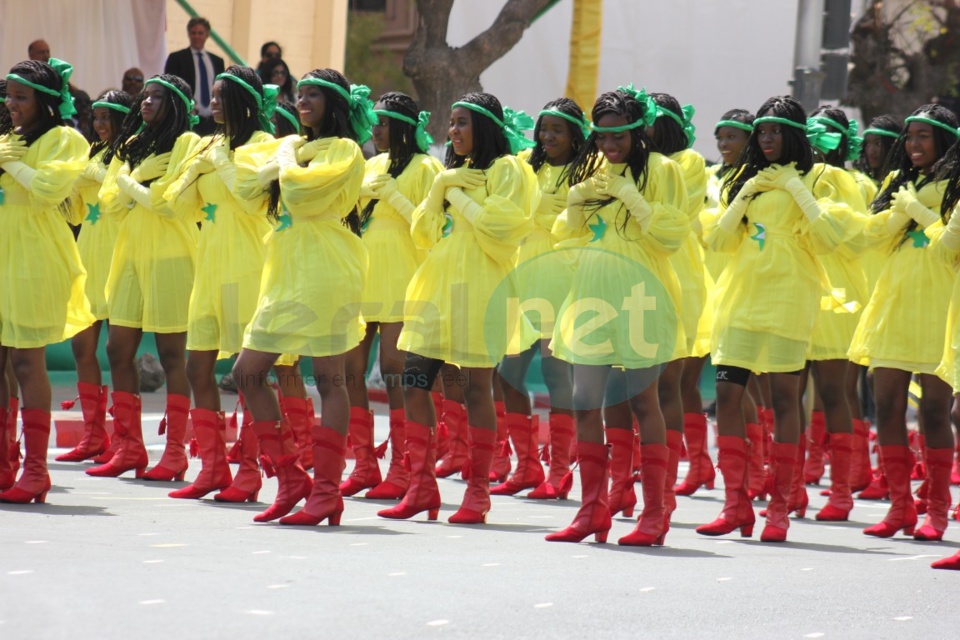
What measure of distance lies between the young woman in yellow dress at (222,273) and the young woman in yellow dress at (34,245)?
2.57 ft

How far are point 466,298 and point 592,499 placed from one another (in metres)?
1.24

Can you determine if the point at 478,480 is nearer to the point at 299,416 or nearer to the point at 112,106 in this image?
the point at 299,416

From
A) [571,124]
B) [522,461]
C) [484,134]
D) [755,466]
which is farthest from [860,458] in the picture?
[484,134]

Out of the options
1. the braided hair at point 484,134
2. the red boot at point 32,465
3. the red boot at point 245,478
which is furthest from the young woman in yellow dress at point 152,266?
the braided hair at point 484,134

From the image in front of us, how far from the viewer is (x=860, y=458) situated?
10.4 m

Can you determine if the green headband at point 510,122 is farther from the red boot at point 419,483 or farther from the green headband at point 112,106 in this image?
the green headband at point 112,106

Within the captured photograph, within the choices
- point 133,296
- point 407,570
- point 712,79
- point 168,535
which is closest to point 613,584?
point 407,570

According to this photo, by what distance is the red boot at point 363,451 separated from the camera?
9117 mm

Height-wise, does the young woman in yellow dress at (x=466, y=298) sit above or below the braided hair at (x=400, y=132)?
below

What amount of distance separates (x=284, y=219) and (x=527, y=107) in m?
9.99

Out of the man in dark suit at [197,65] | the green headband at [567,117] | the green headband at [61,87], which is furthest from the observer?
the man in dark suit at [197,65]

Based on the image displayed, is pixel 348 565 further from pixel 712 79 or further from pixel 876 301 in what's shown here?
pixel 712 79

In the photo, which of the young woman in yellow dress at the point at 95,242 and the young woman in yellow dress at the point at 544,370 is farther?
the young woman in yellow dress at the point at 95,242

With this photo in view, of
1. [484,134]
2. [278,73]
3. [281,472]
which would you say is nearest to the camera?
[281,472]
